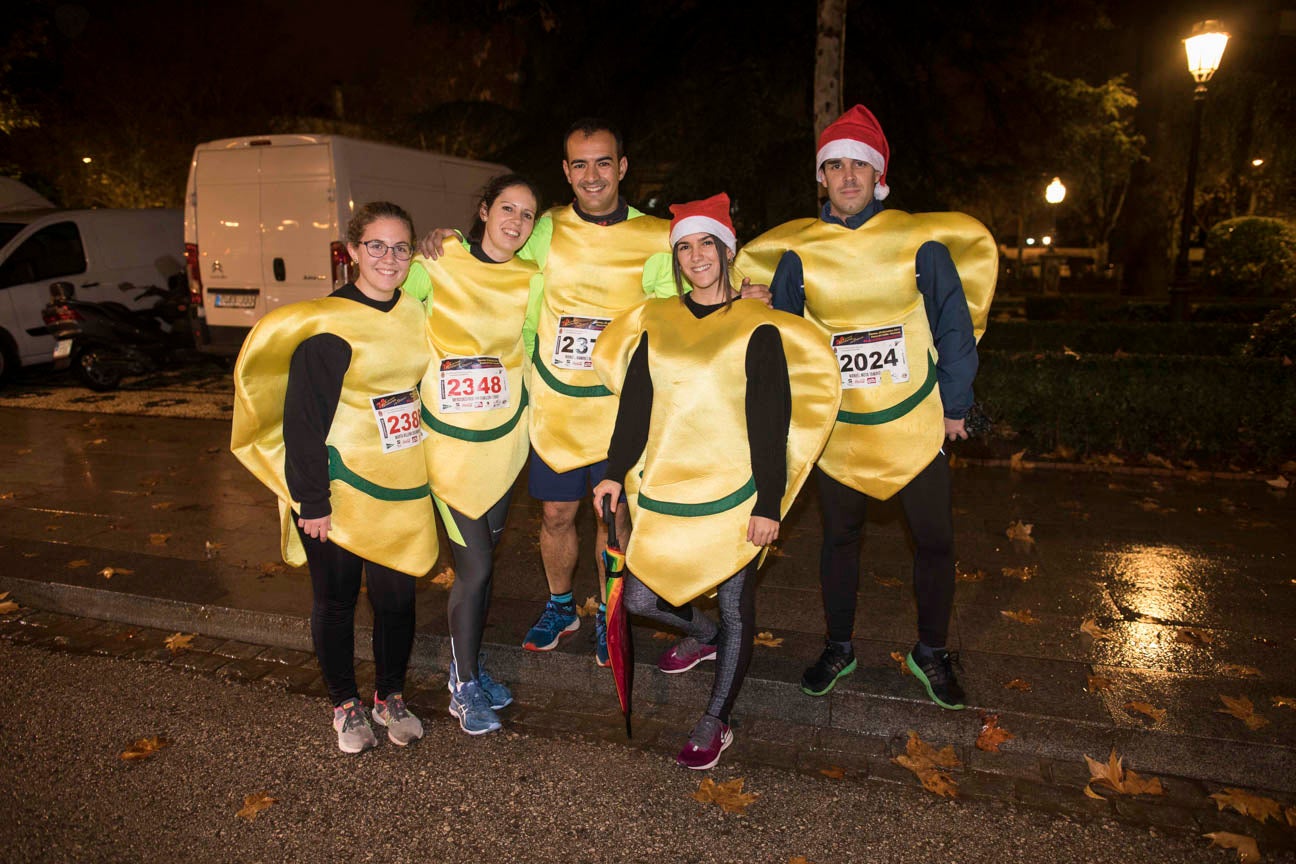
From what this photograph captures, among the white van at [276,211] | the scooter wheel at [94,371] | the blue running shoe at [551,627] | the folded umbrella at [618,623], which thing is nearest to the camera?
the folded umbrella at [618,623]

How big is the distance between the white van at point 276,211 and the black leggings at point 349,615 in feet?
22.4

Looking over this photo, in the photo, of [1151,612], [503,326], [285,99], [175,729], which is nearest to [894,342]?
[503,326]

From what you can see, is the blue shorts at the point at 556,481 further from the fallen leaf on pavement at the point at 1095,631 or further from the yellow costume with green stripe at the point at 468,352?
the fallen leaf on pavement at the point at 1095,631

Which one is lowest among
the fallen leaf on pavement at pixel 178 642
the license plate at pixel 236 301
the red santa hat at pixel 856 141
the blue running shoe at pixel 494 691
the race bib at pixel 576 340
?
the fallen leaf on pavement at pixel 178 642

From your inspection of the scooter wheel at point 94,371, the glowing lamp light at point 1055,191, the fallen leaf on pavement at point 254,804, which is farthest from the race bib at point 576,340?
the glowing lamp light at point 1055,191

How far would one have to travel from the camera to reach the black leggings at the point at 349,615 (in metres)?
3.43

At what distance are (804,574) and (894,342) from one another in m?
2.09

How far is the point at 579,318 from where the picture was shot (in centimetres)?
382

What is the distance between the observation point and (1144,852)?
2910mm

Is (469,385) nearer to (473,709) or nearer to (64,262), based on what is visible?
(473,709)

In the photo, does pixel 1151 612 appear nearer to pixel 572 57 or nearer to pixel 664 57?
pixel 664 57

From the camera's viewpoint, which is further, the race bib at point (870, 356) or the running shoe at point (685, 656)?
the running shoe at point (685, 656)

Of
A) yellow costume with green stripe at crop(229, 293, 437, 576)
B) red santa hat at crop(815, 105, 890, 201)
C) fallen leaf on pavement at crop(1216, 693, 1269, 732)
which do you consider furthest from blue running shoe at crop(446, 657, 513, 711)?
fallen leaf on pavement at crop(1216, 693, 1269, 732)

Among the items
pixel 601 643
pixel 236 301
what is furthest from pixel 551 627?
pixel 236 301
